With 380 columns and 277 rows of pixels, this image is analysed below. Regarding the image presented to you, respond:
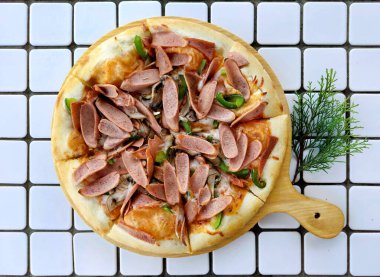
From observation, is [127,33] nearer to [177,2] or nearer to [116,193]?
[177,2]

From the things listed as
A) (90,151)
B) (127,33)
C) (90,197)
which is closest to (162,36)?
(127,33)

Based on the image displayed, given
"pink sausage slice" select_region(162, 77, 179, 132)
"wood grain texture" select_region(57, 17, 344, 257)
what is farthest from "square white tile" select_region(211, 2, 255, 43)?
"pink sausage slice" select_region(162, 77, 179, 132)

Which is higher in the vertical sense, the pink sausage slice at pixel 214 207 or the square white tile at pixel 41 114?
the square white tile at pixel 41 114

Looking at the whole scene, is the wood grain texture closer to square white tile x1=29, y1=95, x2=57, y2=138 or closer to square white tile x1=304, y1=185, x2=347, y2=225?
square white tile x1=304, y1=185, x2=347, y2=225

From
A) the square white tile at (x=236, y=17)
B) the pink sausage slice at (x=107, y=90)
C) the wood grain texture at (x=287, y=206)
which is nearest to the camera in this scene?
the pink sausage slice at (x=107, y=90)

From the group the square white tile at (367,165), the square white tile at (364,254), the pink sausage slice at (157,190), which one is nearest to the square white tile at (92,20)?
the pink sausage slice at (157,190)

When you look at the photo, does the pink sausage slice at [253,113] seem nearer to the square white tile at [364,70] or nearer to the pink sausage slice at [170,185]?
the pink sausage slice at [170,185]

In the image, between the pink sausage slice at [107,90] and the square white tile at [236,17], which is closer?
the pink sausage slice at [107,90]
